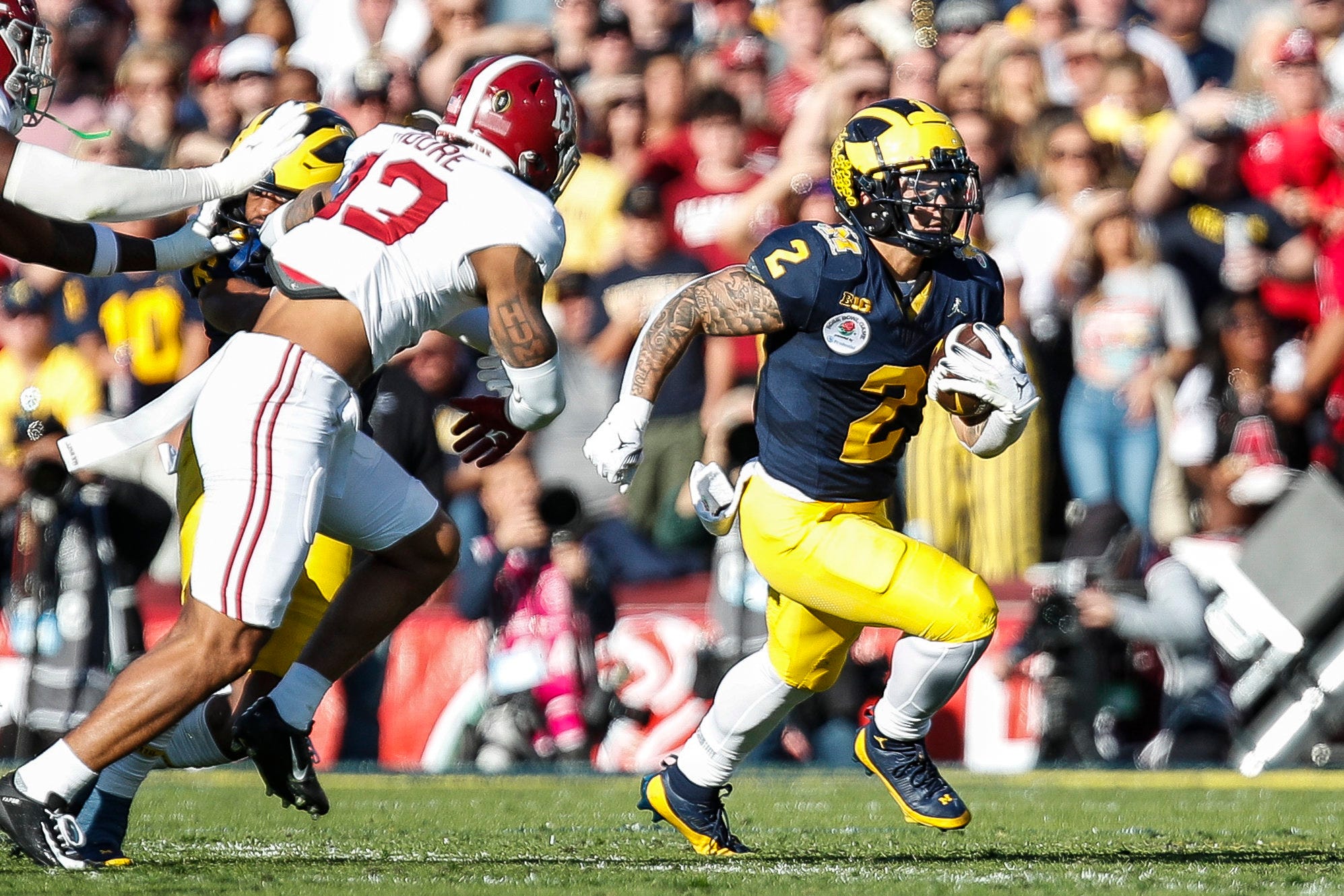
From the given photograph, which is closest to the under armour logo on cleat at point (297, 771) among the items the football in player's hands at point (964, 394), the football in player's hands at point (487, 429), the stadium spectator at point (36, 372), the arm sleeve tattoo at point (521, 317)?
the football in player's hands at point (487, 429)

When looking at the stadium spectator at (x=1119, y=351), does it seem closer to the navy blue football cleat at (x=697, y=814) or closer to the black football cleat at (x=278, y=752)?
the navy blue football cleat at (x=697, y=814)

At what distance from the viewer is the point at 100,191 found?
4559 mm

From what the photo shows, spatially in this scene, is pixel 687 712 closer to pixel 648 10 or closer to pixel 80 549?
pixel 80 549

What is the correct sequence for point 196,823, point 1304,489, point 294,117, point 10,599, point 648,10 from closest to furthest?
point 294,117 < point 196,823 < point 1304,489 < point 10,599 < point 648,10

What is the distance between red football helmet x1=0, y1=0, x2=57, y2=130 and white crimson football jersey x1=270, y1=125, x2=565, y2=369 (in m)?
0.73

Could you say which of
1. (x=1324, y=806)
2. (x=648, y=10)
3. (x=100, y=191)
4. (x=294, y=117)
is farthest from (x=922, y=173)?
(x=648, y=10)

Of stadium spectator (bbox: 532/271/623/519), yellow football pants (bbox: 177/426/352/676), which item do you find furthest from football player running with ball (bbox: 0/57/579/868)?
stadium spectator (bbox: 532/271/623/519)

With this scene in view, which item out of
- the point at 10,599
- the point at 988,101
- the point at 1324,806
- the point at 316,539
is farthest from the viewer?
the point at 988,101

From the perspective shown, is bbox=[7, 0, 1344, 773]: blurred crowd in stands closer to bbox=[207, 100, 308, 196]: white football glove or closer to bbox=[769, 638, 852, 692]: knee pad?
bbox=[769, 638, 852, 692]: knee pad

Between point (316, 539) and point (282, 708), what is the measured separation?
0.59m

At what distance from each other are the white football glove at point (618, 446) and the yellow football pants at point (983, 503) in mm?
3941

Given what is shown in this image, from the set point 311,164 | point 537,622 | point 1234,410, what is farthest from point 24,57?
point 1234,410

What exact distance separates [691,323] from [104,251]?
1484 millimetres

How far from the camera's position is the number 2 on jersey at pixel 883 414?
5.12 meters
